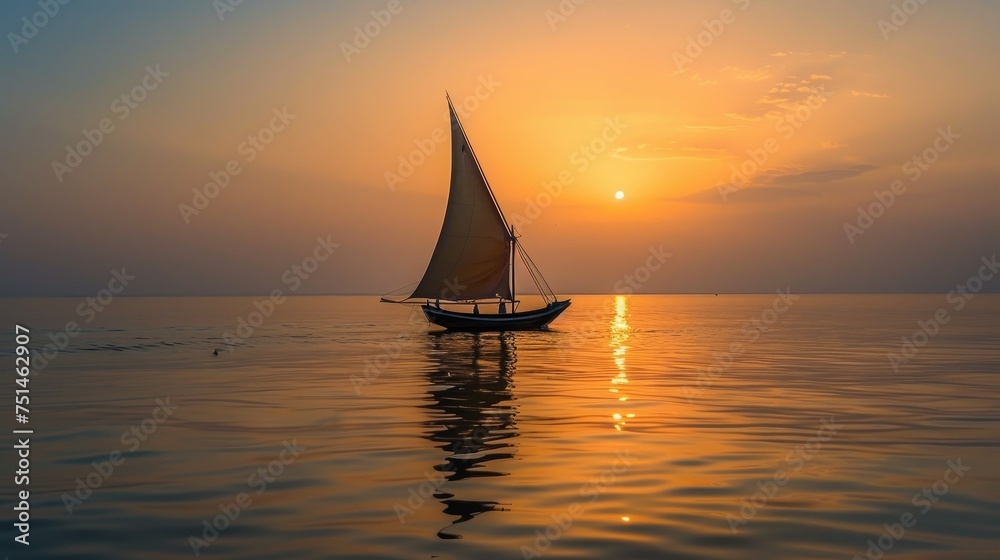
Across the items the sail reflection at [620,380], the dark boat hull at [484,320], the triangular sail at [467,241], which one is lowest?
the sail reflection at [620,380]

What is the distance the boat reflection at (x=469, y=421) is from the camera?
13.2m

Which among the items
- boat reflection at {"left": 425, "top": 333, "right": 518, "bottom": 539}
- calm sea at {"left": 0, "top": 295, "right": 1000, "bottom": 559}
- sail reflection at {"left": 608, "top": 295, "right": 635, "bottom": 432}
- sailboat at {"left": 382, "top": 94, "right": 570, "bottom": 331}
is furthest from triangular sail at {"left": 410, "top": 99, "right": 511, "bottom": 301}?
calm sea at {"left": 0, "top": 295, "right": 1000, "bottom": 559}

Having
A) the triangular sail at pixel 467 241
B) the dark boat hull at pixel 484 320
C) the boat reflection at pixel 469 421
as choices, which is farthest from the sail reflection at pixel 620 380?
the triangular sail at pixel 467 241

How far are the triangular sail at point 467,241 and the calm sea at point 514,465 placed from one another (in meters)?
34.5

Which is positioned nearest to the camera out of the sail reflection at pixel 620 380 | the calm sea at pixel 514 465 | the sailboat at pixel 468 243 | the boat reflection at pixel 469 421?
the calm sea at pixel 514 465

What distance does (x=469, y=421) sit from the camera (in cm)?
2127

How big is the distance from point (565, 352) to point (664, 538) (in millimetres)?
38095

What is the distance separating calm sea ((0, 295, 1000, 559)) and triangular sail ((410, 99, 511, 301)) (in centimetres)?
3450

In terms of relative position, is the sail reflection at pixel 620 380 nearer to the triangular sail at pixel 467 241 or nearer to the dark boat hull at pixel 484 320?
the dark boat hull at pixel 484 320

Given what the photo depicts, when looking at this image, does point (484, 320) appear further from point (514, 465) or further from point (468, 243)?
point (514, 465)

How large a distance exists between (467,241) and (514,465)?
53.6 metres

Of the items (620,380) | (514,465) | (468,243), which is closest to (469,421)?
(514,465)

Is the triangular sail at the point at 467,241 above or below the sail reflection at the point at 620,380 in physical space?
above

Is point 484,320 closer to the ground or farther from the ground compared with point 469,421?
farther from the ground
